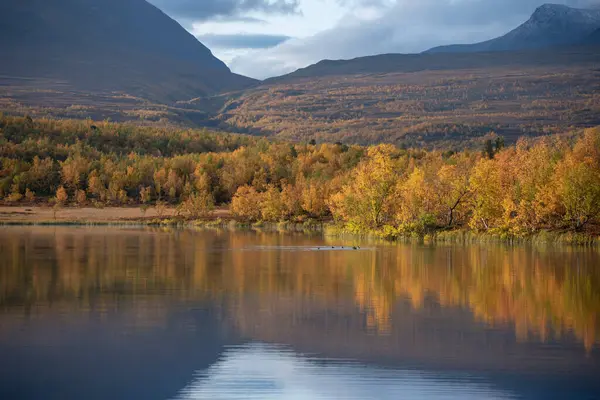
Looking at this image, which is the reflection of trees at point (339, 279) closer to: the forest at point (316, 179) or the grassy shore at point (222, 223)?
the grassy shore at point (222, 223)

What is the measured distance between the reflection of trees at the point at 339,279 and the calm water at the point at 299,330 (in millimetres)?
95

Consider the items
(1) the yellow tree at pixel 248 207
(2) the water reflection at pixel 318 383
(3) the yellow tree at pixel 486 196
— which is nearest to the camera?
(2) the water reflection at pixel 318 383

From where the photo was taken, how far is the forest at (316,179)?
49719mm

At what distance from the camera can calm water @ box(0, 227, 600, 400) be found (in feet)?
47.6

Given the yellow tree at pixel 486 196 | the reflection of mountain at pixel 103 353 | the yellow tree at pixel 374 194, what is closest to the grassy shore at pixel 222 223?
the yellow tree at pixel 486 196

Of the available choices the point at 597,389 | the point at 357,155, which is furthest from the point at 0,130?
the point at 597,389

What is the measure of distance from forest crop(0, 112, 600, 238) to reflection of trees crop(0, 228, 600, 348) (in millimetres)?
5839

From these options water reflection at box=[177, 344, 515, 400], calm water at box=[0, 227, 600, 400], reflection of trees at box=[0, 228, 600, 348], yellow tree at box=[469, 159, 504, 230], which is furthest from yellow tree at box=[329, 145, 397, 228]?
water reflection at box=[177, 344, 515, 400]

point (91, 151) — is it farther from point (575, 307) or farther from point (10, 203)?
point (575, 307)

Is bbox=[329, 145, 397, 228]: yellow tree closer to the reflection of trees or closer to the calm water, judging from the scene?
the reflection of trees

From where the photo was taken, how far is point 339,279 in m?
29.6

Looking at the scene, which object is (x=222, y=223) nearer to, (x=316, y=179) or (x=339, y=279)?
(x=316, y=179)

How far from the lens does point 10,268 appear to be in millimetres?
32781

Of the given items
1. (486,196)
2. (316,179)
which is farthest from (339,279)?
(316,179)
